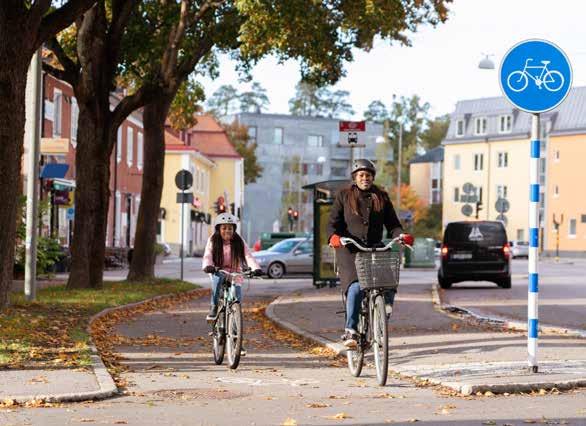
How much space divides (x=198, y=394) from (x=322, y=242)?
18442 mm

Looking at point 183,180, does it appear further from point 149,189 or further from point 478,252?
point 478,252

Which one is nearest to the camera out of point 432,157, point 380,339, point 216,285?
point 380,339

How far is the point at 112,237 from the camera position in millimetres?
59438

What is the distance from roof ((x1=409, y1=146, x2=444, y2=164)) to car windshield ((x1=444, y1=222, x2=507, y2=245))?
Answer: 97342 mm

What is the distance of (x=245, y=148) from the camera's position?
10844 cm

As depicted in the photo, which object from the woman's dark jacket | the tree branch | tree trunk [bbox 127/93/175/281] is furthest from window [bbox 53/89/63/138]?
the woman's dark jacket

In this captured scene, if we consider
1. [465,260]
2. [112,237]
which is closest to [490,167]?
[112,237]

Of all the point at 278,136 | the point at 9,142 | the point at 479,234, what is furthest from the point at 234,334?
the point at 278,136

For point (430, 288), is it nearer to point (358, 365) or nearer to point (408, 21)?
point (408, 21)

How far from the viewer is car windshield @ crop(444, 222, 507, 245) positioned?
33344mm

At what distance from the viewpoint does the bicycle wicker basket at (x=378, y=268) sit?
450 inches

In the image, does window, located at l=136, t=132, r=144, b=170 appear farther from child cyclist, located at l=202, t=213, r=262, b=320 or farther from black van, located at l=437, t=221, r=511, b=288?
child cyclist, located at l=202, t=213, r=262, b=320

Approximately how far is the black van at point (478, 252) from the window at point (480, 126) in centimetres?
8371

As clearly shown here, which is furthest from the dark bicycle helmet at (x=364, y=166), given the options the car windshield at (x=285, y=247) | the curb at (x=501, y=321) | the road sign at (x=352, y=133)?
the car windshield at (x=285, y=247)
